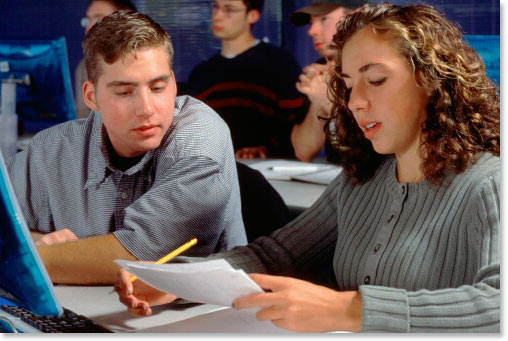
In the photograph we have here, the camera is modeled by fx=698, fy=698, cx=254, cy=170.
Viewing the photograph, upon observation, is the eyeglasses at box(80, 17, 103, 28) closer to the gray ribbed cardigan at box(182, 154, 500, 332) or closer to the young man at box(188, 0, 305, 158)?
the young man at box(188, 0, 305, 158)

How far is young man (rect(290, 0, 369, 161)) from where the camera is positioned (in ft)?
4.58

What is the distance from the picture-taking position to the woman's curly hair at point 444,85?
3.72 feet

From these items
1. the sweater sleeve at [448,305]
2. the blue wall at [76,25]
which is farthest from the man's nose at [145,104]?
the sweater sleeve at [448,305]

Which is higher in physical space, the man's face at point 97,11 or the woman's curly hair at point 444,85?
the man's face at point 97,11

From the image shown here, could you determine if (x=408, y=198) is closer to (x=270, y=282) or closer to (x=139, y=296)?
(x=270, y=282)

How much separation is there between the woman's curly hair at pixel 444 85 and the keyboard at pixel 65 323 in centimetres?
60

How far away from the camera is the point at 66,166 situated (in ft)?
4.96

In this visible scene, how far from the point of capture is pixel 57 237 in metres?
1.45

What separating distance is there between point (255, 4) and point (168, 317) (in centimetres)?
70

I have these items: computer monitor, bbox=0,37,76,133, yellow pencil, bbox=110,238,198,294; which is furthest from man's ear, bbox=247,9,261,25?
yellow pencil, bbox=110,238,198,294

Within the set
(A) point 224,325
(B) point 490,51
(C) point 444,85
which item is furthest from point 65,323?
(B) point 490,51

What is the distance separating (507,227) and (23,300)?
739mm

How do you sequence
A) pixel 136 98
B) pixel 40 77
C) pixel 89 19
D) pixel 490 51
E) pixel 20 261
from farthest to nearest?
pixel 40 77
pixel 89 19
pixel 136 98
pixel 490 51
pixel 20 261

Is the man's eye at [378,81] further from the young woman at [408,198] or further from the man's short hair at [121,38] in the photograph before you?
the man's short hair at [121,38]
